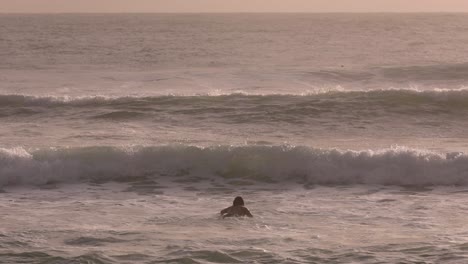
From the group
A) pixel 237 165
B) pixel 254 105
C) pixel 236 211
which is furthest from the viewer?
pixel 254 105

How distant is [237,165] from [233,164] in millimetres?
91

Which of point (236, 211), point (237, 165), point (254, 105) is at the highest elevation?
point (254, 105)

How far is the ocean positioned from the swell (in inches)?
2.1

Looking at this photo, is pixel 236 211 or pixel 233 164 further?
pixel 233 164

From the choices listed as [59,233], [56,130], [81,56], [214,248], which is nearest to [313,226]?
[214,248]

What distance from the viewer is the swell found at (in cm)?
2505

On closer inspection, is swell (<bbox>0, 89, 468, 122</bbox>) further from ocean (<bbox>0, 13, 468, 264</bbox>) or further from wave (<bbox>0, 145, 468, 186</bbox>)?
wave (<bbox>0, 145, 468, 186</bbox>)

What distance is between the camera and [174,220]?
13.9m

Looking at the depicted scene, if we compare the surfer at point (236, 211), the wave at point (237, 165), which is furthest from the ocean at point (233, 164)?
the surfer at point (236, 211)

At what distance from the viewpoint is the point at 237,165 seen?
18625 millimetres

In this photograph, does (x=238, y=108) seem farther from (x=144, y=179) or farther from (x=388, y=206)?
(x=388, y=206)

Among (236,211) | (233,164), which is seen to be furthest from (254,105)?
(236,211)

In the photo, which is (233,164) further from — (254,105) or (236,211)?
(254,105)

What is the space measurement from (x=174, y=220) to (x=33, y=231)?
2044 millimetres
